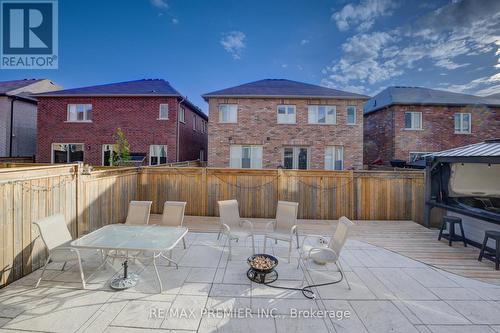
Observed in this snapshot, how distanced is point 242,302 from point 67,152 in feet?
55.7

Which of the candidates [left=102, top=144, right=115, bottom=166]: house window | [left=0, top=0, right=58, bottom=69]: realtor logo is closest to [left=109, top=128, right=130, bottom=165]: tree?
[left=102, top=144, right=115, bottom=166]: house window

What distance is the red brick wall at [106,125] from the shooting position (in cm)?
1462

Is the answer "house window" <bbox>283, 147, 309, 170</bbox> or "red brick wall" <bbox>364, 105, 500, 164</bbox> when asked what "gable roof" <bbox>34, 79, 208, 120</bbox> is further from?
"red brick wall" <bbox>364, 105, 500, 164</bbox>

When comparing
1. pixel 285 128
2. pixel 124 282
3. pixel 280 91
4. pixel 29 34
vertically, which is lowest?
pixel 124 282

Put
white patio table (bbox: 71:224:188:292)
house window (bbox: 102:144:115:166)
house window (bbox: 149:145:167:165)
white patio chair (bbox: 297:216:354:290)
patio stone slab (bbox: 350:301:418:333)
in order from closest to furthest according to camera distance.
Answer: patio stone slab (bbox: 350:301:418:333) → white patio table (bbox: 71:224:188:292) → white patio chair (bbox: 297:216:354:290) → house window (bbox: 149:145:167:165) → house window (bbox: 102:144:115:166)

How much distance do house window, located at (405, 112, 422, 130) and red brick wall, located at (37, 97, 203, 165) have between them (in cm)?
1524

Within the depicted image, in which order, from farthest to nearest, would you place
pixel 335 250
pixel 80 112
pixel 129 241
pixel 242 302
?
pixel 80 112 → pixel 335 250 → pixel 129 241 → pixel 242 302

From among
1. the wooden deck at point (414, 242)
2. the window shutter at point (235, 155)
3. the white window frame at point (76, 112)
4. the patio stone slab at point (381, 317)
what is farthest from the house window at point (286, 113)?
the white window frame at point (76, 112)

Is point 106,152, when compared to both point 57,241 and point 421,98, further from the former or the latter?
point 421,98

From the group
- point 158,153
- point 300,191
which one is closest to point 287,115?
point 300,191

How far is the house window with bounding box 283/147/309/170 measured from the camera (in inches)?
554

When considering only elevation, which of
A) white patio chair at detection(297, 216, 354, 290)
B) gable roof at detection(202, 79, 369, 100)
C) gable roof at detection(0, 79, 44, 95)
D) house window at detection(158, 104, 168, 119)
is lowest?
white patio chair at detection(297, 216, 354, 290)

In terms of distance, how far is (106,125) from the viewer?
1482 centimetres

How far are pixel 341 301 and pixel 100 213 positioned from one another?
5999 millimetres
